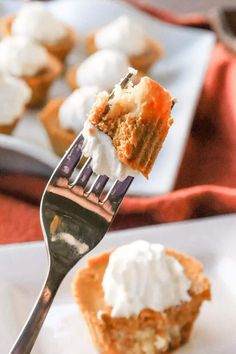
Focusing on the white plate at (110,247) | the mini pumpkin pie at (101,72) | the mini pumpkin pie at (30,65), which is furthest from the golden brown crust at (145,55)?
the white plate at (110,247)

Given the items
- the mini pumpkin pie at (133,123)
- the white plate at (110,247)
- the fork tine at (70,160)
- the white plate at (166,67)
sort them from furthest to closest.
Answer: the white plate at (166,67)
the white plate at (110,247)
the fork tine at (70,160)
the mini pumpkin pie at (133,123)

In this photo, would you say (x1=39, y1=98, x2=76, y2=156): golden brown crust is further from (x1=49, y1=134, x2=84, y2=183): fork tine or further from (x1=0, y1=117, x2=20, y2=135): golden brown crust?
(x1=49, y1=134, x2=84, y2=183): fork tine

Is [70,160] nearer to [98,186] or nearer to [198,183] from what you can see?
[98,186]

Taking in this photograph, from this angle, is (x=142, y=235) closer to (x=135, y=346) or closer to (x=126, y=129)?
(x=135, y=346)

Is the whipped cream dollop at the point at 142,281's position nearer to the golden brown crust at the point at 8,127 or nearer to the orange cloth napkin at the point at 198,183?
the orange cloth napkin at the point at 198,183

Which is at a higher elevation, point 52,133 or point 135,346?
point 135,346

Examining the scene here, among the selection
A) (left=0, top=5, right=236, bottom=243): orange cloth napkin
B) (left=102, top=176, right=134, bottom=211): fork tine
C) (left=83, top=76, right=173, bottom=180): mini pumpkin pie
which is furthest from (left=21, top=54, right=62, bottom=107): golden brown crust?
(left=83, top=76, right=173, bottom=180): mini pumpkin pie

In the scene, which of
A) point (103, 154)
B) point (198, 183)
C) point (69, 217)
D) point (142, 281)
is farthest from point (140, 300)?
point (198, 183)

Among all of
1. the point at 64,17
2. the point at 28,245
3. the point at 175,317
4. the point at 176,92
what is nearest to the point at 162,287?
the point at 175,317
